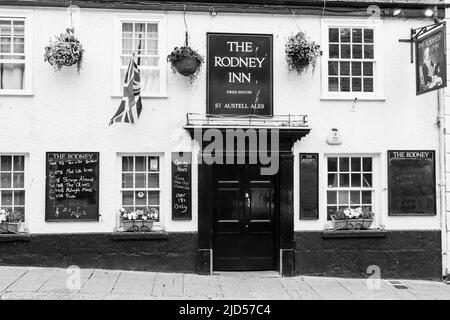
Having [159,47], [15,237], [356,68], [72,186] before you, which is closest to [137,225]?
[72,186]

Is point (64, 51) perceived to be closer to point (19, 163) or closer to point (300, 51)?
point (19, 163)

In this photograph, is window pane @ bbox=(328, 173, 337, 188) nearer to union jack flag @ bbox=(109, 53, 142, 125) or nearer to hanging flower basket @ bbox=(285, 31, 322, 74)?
hanging flower basket @ bbox=(285, 31, 322, 74)

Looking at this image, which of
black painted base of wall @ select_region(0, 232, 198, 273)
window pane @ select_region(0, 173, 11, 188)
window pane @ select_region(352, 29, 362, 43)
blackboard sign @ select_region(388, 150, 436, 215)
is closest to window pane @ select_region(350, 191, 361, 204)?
blackboard sign @ select_region(388, 150, 436, 215)

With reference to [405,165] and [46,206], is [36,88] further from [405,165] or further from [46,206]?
[405,165]

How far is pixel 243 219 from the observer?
38.0 feet

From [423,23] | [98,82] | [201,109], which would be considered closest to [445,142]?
[423,23]

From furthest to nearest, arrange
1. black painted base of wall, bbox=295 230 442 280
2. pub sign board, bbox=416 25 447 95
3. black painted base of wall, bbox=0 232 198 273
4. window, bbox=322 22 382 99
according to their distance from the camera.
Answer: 1. window, bbox=322 22 382 99
2. black painted base of wall, bbox=295 230 442 280
3. black painted base of wall, bbox=0 232 198 273
4. pub sign board, bbox=416 25 447 95

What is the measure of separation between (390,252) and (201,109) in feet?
16.7

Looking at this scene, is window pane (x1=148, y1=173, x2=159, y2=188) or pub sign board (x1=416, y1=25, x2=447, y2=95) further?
window pane (x1=148, y1=173, x2=159, y2=188)

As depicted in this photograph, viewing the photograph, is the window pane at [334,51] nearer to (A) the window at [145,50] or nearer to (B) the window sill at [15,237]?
(A) the window at [145,50]

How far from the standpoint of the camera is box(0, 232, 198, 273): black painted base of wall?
430 inches

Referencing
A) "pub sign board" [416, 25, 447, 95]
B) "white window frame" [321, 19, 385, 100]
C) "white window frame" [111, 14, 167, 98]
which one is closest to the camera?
"pub sign board" [416, 25, 447, 95]

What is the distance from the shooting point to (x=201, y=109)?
37.2 ft

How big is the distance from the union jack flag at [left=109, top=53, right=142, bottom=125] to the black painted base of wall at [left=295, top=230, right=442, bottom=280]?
4.29m
